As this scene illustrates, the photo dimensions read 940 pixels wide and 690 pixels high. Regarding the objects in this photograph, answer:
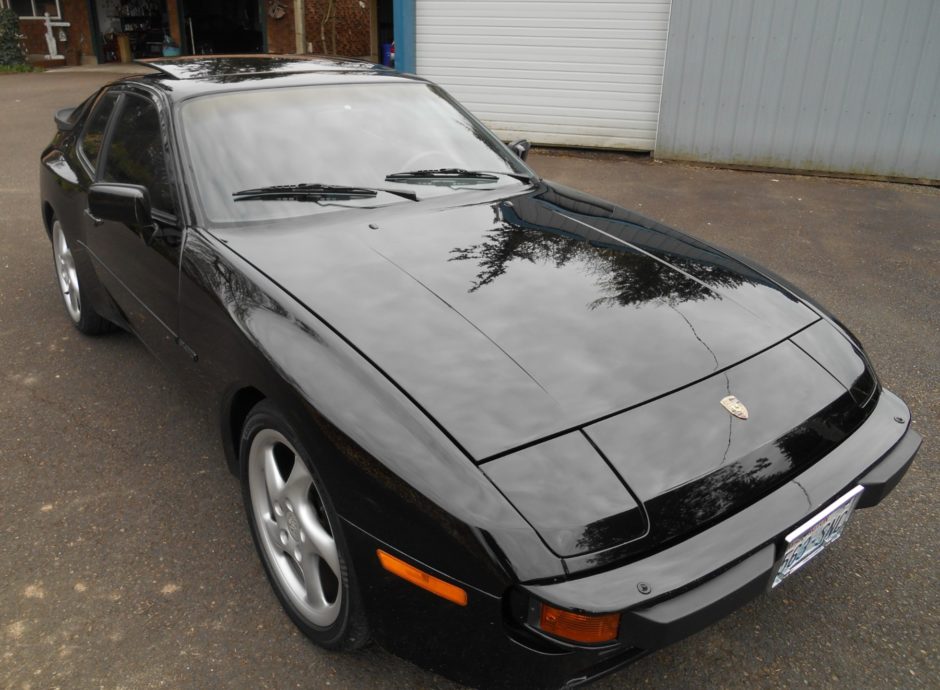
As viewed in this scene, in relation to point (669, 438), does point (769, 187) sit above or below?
below

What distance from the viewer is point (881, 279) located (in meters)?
5.23

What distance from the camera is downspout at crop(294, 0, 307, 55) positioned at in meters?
17.2

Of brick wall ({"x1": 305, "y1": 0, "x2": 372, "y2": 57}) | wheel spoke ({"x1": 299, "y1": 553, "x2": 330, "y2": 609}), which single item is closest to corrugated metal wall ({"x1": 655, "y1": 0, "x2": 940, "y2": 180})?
wheel spoke ({"x1": 299, "y1": 553, "x2": 330, "y2": 609})

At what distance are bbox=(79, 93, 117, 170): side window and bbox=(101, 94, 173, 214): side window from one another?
212 millimetres

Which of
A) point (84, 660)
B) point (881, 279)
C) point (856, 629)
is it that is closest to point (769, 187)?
point (881, 279)

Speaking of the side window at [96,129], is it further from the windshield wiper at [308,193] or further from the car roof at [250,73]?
the windshield wiper at [308,193]

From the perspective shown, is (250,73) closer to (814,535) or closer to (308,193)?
(308,193)

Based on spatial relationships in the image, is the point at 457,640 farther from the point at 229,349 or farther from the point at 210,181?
the point at 210,181

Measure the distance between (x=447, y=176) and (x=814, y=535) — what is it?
193 cm

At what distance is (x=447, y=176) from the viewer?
3.03 meters

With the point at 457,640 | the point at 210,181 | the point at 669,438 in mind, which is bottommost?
the point at 457,640

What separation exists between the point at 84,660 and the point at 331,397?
1083 millimetres

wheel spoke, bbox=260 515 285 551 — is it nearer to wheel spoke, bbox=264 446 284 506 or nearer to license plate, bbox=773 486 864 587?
wheel spoke, bbox=264 446 284 506

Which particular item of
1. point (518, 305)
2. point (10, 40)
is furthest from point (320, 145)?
point (10, 40)
